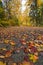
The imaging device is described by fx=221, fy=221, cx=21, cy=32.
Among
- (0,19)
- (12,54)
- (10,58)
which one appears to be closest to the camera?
(10,58)

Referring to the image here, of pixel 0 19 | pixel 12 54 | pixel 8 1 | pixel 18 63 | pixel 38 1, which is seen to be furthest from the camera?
pixel 38 1

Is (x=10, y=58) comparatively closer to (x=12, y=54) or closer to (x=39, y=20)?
(x=12, y=54)

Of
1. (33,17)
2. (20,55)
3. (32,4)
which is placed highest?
(20,55)

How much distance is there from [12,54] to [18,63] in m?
0.50

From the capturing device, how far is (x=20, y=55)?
3.56 metres

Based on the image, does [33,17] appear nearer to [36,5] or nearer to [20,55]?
[36,5]

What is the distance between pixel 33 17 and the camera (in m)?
30.4

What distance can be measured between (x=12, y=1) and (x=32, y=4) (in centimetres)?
424

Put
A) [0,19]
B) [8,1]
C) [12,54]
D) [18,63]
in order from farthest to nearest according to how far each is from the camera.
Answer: [8,1], [0,19], [12,54], [18,63]

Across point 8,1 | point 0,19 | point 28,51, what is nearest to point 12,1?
point 8,1

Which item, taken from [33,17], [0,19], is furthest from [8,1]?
[0,19]

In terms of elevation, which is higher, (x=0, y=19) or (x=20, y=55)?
(x=20, y=55)

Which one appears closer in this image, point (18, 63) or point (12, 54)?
point (18, 63)

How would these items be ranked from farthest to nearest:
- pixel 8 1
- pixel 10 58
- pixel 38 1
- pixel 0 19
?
pixel 38 1
pixel 8 1
pixel 0 19
pixel 10 58
